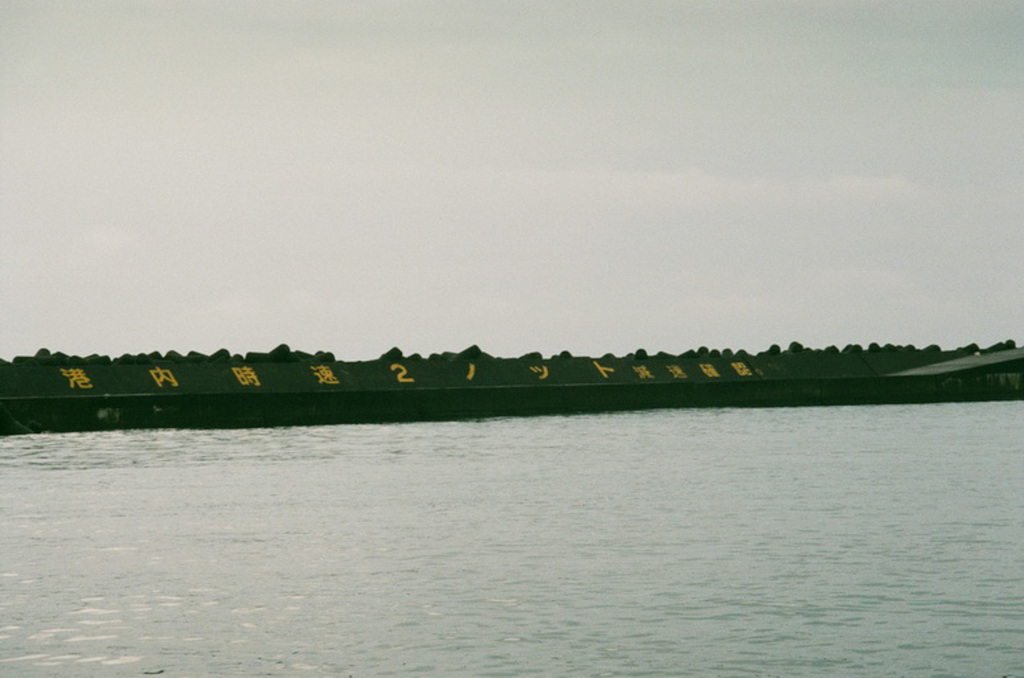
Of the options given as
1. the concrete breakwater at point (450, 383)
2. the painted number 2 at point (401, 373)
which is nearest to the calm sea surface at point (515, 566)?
the concrete breakwater at point (450, 383)

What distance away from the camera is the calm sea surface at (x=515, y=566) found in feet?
26.3

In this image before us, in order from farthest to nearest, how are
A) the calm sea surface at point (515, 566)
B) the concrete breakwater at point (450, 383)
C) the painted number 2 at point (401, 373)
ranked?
the painted number 2 at point (401, 373), the concrete breakwater at point (450, 383), the calm sea surface at point (515, 566)

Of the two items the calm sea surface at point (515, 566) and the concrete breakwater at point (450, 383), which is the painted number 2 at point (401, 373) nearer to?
the concrete breakwater at point (450, 383)

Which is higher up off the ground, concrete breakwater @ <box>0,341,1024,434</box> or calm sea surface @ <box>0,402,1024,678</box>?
concrete breakwater @ <box>0,341,1024,434</box>

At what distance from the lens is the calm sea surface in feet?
26.3

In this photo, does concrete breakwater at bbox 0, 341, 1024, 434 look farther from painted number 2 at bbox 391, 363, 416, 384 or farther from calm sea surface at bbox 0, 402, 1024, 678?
calm sea surface at bbox 0, 402, 1024, 678

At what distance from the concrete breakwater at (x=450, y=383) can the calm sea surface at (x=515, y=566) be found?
39.0ft

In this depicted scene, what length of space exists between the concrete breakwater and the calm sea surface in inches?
468

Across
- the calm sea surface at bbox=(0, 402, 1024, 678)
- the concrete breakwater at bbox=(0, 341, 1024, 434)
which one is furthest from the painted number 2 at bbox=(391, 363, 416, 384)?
the calm sea surface at bbox=(0, 402, 1024, 678)

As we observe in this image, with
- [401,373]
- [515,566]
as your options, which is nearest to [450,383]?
[401,373]

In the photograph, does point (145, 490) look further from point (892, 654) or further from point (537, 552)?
point (892, 654)

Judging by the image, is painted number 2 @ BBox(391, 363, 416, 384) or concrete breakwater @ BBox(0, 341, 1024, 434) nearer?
concrete breakwater @ BBox(0, 341, 1024, 434)

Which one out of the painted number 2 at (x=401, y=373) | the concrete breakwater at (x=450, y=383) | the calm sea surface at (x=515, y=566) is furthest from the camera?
the painted number 2 at (x=401, y=373)

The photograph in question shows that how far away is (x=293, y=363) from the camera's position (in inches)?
1623
